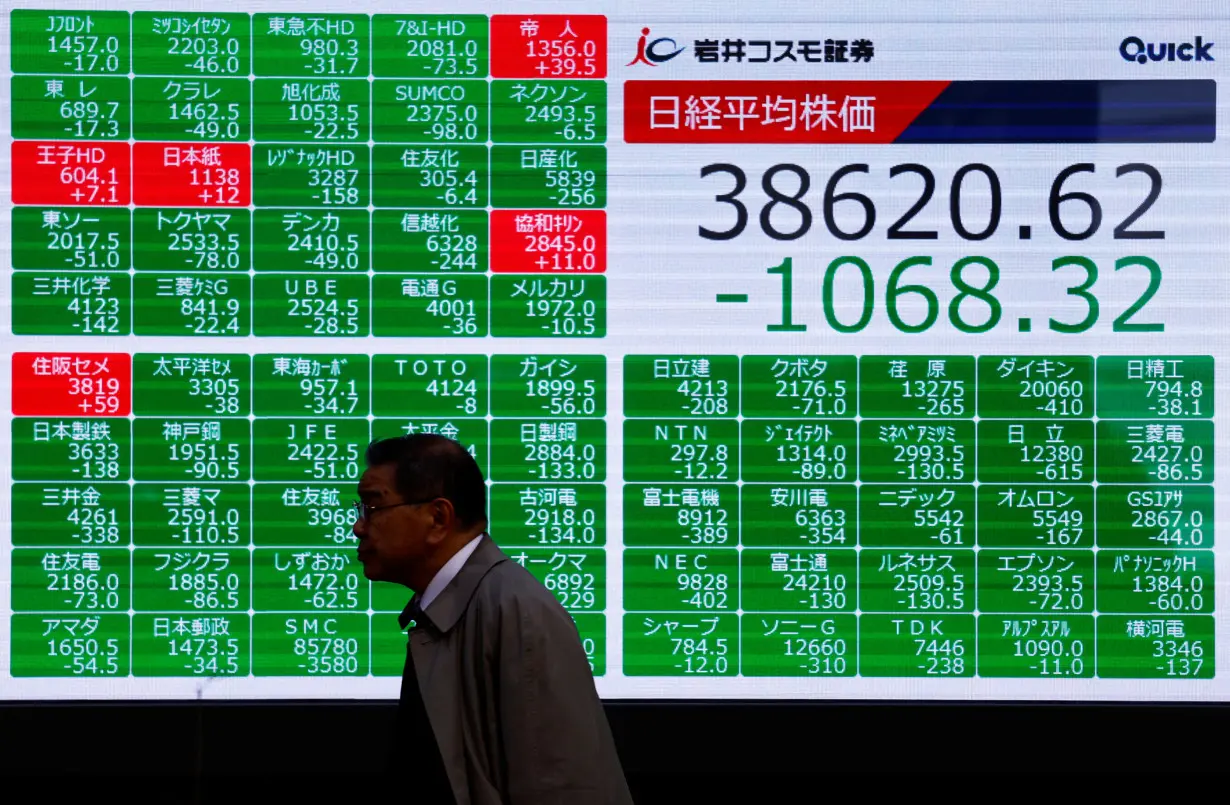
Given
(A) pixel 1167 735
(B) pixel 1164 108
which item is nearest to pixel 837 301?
(B) pixel 1164 108

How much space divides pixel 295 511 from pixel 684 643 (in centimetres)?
110

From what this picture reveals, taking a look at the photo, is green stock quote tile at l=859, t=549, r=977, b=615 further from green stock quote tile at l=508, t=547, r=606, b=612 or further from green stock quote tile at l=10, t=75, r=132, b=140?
green stock quote tile at l=10, t=75, r=132, b=140

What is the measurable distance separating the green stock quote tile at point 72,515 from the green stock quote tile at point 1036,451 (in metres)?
2.31

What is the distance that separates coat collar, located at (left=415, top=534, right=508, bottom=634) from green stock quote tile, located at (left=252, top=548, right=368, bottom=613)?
1413 millimetres

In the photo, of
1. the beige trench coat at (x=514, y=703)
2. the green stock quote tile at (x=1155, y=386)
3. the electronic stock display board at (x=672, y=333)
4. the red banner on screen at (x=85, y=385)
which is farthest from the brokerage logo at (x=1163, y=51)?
the red banner on screen at (x=85, y=385)

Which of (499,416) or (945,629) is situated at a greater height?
(499,416)

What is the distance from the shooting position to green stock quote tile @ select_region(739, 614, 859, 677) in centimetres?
365

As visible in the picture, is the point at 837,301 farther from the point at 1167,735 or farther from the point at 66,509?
the point at 66,509

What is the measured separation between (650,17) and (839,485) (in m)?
1.36

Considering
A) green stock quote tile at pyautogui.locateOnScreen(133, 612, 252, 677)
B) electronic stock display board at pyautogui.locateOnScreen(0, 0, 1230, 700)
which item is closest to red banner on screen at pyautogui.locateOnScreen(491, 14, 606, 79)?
Answer: electronic stock display board at pyautogui.locateOnScreen(0, 0, 1230, 700)

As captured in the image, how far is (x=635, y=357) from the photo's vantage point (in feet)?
12.0

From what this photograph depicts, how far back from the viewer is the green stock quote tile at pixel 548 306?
3.64m

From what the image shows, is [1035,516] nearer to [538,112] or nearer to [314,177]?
[538,112]

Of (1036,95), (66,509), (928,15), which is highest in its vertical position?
(928,15)
